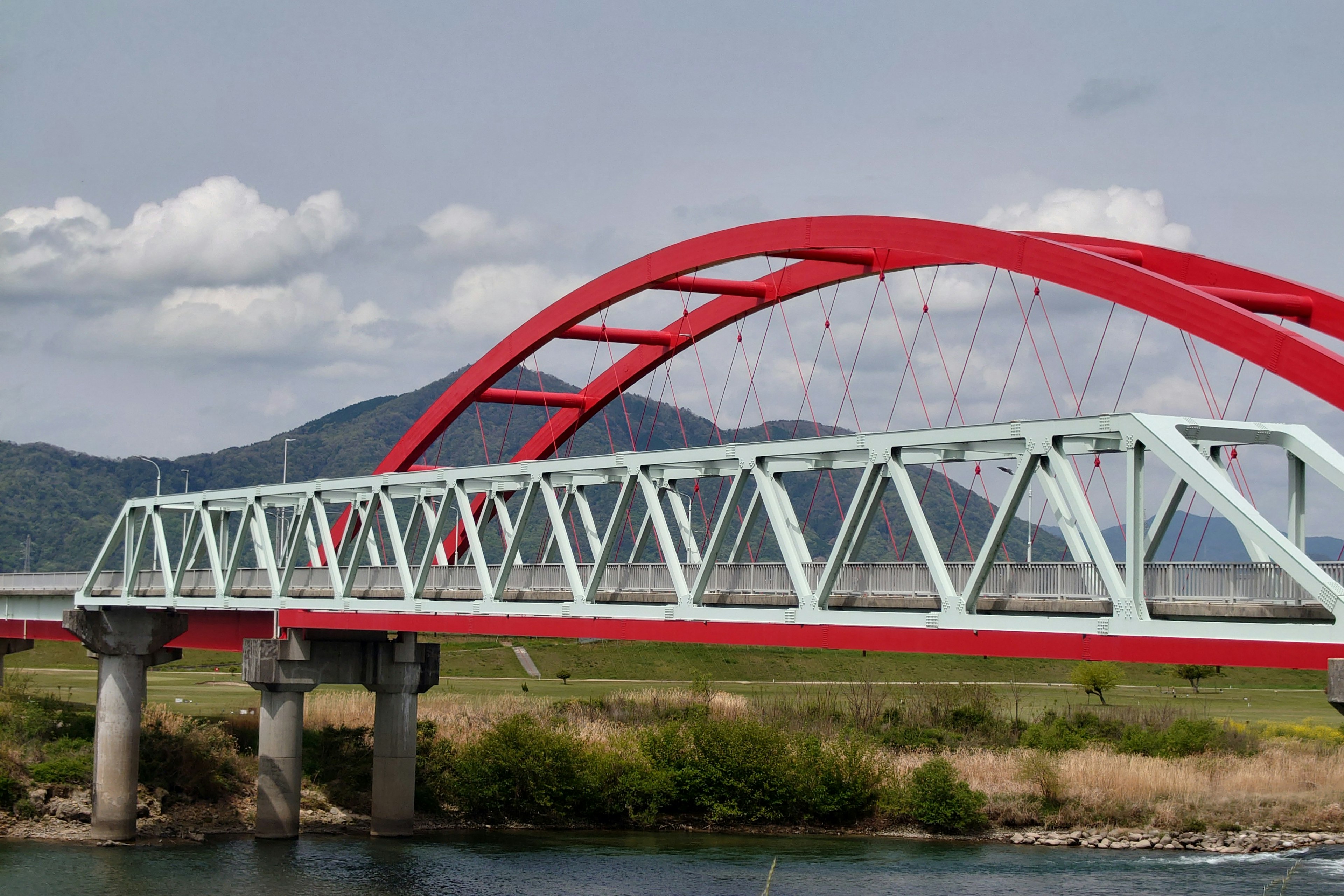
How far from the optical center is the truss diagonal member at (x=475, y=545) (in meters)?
33.5

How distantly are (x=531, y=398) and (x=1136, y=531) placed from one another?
32.4 meters

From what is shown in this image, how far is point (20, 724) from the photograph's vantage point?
51875 millimetres

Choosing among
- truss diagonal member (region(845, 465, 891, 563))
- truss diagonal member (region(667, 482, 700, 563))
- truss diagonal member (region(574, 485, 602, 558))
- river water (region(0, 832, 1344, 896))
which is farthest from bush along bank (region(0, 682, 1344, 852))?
truss diagonal member (region(845, 465, 891, 563))

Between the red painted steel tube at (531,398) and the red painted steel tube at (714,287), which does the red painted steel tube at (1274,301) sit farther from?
the red painted steel tube at (531,398)

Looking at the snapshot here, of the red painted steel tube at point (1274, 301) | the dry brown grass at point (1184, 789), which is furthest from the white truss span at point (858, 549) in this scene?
the dry brown grass at point (1184, 789)

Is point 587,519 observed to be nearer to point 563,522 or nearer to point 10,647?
point 563,522

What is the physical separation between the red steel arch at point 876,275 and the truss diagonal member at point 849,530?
6.59 metres

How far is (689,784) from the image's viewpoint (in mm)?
51750

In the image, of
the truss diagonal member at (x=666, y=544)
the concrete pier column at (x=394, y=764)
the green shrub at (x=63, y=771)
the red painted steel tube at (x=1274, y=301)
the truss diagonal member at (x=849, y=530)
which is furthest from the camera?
the green shrub at (x=63, y=771)

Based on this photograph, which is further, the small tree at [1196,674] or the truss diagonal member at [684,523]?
the small tree at [1196,674]

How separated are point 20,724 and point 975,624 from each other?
4059 cm

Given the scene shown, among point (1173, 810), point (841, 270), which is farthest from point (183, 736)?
point (1173, 810)

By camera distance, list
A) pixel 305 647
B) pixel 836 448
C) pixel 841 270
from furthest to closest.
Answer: pixel 305 647, pixel 841 270, pixel 836 448

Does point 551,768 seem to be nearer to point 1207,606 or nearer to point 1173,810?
point 1173,810
